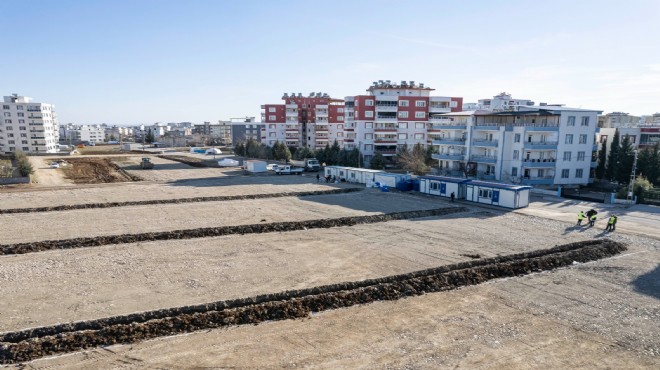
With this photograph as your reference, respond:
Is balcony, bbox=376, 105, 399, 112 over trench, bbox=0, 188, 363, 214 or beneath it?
over

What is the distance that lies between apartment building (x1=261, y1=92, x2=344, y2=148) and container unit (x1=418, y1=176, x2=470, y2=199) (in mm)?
49821

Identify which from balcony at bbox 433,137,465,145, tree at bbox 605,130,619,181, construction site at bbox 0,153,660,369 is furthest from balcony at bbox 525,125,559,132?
construction site at bbox 0,153,660,369

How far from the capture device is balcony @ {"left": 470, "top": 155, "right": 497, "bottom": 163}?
49638 mm

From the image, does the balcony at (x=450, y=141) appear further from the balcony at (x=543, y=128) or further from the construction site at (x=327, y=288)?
the construction site at (x=327, y=288)

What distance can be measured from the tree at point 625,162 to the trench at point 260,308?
2929cm

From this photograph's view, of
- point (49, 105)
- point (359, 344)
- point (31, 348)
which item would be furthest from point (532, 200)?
point (49, 105)

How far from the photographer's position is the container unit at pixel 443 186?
1646 inches

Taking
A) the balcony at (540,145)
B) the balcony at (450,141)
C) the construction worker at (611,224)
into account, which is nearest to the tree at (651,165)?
the balcony at (540,145)

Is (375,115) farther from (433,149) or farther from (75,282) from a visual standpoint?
(75,282)

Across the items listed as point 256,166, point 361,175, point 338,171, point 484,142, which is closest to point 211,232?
point 361,175

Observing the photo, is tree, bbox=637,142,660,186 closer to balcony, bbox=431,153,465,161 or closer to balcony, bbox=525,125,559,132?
balcony, bbox=525,125,559,132

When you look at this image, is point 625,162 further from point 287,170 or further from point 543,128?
point 287,170

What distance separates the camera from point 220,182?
2167 inches

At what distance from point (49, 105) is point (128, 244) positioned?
4090 inches
